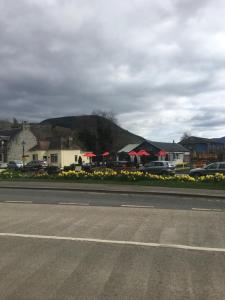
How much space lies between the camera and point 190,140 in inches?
4983

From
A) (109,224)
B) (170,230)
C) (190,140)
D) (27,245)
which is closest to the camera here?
(27,245)

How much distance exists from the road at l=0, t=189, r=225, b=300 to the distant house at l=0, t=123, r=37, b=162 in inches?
3223

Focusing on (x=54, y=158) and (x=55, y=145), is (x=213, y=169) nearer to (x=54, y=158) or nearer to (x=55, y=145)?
(x=54, y=158)

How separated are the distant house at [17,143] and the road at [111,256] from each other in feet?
269

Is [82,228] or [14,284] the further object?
[82,228]

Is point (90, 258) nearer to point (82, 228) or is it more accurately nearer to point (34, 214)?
point (82, 228)

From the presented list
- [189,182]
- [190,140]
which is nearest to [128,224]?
[189,182]

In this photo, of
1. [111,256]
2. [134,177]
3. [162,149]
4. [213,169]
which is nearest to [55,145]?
[162,149]

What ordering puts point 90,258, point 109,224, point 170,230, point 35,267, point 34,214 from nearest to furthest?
point 35,267, point 90,258, point 170,230, point 109,224, point 34,214

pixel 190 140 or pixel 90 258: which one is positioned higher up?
pixel 190 140

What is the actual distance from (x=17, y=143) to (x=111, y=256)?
292 ft

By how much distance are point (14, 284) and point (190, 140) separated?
123 m

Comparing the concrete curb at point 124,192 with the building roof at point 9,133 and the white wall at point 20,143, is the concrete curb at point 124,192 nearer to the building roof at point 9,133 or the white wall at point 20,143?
the white wall at point 20,143

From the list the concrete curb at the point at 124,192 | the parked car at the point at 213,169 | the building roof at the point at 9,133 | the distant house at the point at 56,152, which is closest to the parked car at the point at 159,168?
the parked car at the point at 213,169
